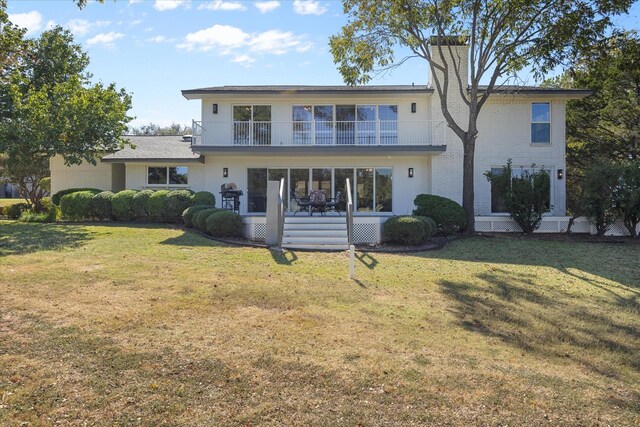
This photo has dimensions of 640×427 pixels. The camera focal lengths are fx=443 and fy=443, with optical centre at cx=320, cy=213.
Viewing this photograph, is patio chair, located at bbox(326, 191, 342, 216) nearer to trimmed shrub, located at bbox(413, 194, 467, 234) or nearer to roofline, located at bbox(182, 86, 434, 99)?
trimmed shrub, located at bbox(413, 194, 467, 234)

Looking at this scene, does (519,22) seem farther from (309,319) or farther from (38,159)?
(38,159)

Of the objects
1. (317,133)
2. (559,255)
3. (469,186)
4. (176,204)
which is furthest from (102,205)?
(559,255)

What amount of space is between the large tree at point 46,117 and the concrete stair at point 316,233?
990 centimetres

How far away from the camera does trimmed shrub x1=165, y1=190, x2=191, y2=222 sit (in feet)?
54.3

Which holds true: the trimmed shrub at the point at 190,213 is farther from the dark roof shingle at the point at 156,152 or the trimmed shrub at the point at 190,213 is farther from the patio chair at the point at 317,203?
the dark roof shingle at the point at 156,152

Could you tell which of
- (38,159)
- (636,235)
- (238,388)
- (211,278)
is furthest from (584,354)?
(38,159)

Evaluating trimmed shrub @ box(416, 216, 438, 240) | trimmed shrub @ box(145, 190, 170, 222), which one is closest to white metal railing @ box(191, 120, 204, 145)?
trimmed shrub @ box(145, 190, 170, 222)

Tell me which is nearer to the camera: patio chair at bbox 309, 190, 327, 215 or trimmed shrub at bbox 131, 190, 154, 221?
patio chair at bbox 309, 190, 327, 215

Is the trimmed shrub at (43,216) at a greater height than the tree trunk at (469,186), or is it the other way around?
the tree trunk at (469,186)

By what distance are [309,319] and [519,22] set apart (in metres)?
13.5

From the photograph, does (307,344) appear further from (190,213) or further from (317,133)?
(317,133)

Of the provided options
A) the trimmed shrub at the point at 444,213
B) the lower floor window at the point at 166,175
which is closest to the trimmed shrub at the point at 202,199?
the lower floor window at the point at 166,175

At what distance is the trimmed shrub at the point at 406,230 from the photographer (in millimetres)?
13469

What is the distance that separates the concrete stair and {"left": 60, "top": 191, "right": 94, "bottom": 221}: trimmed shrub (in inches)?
331
